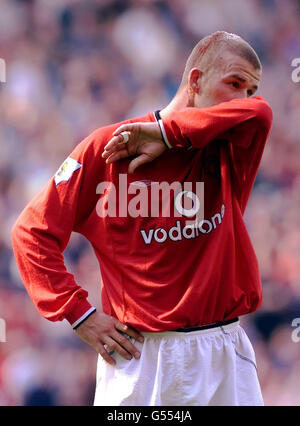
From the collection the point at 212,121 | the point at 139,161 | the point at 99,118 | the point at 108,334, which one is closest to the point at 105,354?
the point at 108,334

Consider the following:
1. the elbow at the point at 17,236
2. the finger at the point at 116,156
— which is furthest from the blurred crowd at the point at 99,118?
the finger at the point at 116,156

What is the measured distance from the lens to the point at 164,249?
3.76 ft

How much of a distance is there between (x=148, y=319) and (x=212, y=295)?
0.44 feet

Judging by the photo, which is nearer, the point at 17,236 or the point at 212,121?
the point at 212,121

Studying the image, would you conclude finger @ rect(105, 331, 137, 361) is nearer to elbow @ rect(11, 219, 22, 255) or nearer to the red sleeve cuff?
the red sleeve cuff

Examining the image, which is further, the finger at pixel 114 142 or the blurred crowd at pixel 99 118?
the blurred crowd at pixel 99 118

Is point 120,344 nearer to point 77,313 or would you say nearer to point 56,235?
point 77,313

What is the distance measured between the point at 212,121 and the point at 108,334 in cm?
47

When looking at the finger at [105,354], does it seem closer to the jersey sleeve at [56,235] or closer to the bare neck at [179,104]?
the jersey sleeve at [56,235]

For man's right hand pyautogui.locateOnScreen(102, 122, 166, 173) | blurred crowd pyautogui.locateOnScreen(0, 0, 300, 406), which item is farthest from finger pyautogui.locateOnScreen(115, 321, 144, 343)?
blurred crowd pyautogui.locateOnScreen(0, 0, 300, 406)

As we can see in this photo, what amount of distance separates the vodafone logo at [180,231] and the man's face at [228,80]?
24 centimetres

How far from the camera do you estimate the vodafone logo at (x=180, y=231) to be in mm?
1149

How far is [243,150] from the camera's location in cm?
117
